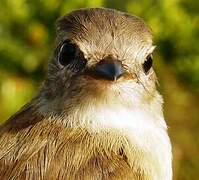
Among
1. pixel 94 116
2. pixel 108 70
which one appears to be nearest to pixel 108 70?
pixel 108 70

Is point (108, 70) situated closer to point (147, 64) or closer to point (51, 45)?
point (147, 64)

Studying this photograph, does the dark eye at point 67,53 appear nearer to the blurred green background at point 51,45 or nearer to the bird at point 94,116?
the bird at point 94,116

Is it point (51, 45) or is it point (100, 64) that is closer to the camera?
point (100, 64)

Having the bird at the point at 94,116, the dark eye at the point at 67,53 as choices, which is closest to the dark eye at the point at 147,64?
the bird at the point at 94,116

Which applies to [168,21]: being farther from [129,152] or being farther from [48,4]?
[129,152]

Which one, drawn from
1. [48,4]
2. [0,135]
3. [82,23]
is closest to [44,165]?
[0,135]

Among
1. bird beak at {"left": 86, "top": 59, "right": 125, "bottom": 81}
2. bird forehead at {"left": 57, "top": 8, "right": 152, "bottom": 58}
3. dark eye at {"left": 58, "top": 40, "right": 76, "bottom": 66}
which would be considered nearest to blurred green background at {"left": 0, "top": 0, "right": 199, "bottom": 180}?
bird forehead at {"left": 57, "top": 8, "right": 152, "bottom": 58}

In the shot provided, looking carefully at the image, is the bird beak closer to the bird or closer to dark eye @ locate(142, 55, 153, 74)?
the bird
